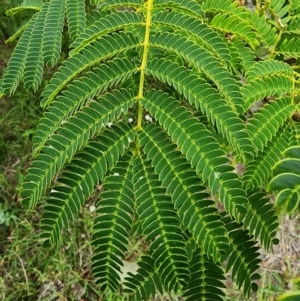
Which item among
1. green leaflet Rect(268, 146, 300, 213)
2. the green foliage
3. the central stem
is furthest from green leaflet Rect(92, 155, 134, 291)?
Answer: green leaflet Rect(268, 146, 300, 213)

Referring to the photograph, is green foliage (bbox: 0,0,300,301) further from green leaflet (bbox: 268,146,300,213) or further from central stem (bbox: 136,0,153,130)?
green leaflet (bbox: 268,146,300,213)

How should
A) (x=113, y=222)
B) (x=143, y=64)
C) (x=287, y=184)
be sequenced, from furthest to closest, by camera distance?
(x=143, y=64) < (x=113, y=222) < (x=287, y=184)

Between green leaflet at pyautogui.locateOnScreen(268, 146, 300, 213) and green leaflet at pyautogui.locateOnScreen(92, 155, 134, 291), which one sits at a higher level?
green leaflet at pyautogui.locateOnScreen(268, 146, 300, 213)

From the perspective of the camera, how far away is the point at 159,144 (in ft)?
3.26

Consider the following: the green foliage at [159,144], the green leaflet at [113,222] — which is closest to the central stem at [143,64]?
the green foliage at [159,144]

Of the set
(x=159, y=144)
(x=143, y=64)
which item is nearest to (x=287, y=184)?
(x=159, y=144)

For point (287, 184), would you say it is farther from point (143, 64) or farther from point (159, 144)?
point (143, 64)

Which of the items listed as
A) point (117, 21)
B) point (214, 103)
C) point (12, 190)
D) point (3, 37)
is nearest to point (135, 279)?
point (214, 103)

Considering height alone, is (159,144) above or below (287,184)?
below

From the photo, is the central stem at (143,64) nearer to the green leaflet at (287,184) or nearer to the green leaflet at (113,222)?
the green leaflet at (113,222)

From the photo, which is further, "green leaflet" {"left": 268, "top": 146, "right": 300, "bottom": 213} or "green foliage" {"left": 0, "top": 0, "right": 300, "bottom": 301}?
"green foliage" {"left": 0, "top": 0, "right": 300, "bottom": 301}

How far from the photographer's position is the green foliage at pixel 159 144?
38.1 inches

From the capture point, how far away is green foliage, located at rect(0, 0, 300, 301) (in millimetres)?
968

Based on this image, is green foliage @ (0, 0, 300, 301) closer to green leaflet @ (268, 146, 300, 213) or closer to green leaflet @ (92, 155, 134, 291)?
green leaflet @ (92, 155, 134, 291)
